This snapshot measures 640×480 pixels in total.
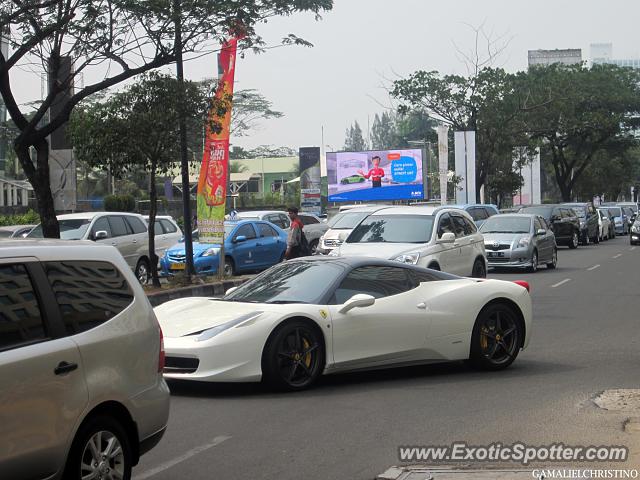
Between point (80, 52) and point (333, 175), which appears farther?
point (333, 175)

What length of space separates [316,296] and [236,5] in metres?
11.0

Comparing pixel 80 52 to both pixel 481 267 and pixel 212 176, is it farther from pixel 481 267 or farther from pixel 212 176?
pixel 481 267

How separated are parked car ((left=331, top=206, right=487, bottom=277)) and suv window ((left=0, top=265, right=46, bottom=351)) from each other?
1121 centimetres

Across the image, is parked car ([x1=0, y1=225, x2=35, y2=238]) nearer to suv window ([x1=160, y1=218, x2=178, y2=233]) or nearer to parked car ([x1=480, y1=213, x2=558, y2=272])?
suv window ([x1=160, y1=218, x2=178, y2=233])


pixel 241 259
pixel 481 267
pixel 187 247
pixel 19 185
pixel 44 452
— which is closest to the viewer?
pixel 44 452

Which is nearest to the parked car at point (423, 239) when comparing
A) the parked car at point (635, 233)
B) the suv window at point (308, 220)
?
the suv window at point (308, 220)

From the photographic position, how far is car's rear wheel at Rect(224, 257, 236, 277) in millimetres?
23297

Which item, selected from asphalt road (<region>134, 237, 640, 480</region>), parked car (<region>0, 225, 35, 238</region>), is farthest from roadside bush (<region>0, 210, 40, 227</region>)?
asphalt road (<region>134, 237, 640, 480</region>)

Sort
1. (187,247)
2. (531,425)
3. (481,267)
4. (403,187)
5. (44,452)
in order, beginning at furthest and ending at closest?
(403,187)
(187,247)
(481,267)
(531,425)
(44,452)

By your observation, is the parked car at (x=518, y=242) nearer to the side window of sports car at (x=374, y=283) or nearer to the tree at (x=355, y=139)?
the side window of sports car at (x=374, y=283)

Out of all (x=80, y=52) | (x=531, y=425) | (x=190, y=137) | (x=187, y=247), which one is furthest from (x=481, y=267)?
(x=531, y=425)

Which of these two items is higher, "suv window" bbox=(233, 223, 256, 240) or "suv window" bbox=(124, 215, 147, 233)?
"suv window" bbox=(124, 215, 147, 233)

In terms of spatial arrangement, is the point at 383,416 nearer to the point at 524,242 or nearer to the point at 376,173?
the point at 524,242

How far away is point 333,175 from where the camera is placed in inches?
2643
